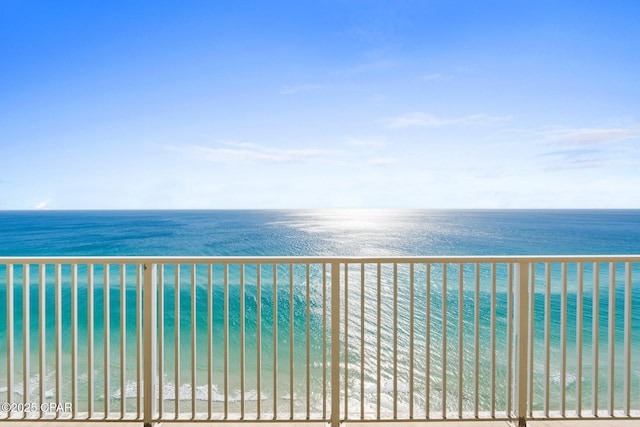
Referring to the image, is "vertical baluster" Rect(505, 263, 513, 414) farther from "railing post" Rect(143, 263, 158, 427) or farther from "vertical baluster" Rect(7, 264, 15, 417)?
"vertical baluster" Rect(7, 264, 15, 417)

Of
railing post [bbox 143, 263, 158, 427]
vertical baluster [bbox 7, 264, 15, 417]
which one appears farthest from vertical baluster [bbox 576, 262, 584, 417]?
vertical baluster [bbox 7, 264, 15, 417]

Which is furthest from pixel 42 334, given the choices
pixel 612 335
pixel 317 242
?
pixel 317 242

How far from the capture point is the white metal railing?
5.65ft

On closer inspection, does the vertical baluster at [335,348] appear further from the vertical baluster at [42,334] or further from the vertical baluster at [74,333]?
the vertical baluster at [42,334]

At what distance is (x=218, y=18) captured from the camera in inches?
193

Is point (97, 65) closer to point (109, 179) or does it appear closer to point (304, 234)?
point (304, 234)

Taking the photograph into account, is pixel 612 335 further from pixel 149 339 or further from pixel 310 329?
pixel 310 329

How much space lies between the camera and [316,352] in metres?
5.53

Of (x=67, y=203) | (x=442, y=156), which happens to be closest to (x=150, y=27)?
(x=67, y=203)

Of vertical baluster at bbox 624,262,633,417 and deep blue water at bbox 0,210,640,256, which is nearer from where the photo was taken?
vertical baluster at bbox 624,262,633,417

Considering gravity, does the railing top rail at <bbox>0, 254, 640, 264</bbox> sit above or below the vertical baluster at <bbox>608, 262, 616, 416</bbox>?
above

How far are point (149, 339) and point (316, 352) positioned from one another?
13.8 ft

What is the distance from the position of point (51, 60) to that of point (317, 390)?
8.93 meters

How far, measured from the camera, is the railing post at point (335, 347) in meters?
1.76
